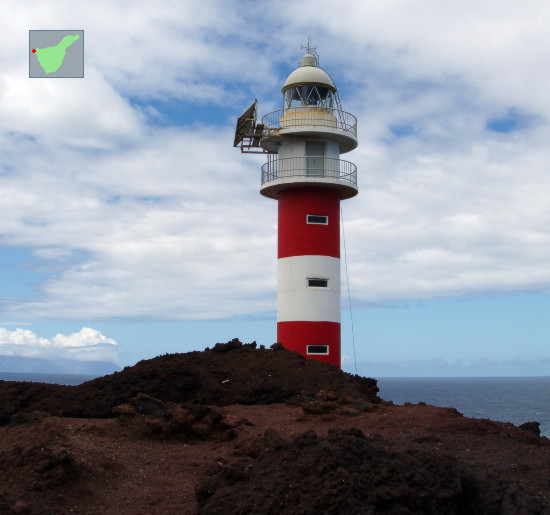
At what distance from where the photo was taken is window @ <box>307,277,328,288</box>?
797 inches

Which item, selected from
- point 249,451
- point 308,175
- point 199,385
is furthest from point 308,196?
point 249,451

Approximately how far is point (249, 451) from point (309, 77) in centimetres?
1472

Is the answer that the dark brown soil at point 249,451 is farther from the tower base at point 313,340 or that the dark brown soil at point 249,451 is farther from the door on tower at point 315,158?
the door on tower at point 315,158

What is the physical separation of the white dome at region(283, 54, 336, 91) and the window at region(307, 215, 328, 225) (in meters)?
4.42

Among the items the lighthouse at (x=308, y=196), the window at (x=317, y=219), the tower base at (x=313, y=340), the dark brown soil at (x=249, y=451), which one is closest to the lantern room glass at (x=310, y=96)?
the lighthouse at (x=308, y=196)

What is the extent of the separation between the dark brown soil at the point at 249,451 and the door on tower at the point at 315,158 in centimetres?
791

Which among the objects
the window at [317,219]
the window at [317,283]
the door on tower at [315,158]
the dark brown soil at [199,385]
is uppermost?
the door on tower at [315,158]

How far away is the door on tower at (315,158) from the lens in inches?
824

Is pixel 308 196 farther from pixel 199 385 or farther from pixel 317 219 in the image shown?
pixel 199 385

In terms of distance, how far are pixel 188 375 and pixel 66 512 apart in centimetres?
667

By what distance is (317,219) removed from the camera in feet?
67.9

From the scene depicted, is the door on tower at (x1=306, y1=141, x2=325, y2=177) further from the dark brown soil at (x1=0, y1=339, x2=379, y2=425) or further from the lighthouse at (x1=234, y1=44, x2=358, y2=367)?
the dark brown soil at (x1=0, y1=339, x2=379, y2=425)

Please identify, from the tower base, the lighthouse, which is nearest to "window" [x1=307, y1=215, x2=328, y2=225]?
the lighthouse

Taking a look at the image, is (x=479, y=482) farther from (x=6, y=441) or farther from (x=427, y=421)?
(x=6, y=441)
